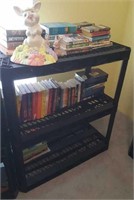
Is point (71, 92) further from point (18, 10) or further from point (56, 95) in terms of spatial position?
point (18, 10)

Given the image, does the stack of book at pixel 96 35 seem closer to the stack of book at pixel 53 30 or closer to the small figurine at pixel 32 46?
the stack of book at pixel 53 30

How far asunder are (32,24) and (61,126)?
0.61 m

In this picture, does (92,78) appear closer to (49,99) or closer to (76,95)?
(76,95)

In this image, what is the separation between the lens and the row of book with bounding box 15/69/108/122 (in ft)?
3.94

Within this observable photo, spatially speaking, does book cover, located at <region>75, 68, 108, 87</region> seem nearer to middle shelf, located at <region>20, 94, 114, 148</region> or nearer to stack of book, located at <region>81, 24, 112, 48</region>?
middle shelf, located at <region>20, 94, 114, 148</region>

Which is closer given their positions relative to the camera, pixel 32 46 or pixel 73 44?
pixel 32 46

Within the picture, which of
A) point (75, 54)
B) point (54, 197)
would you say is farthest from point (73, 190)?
point (75, 54)

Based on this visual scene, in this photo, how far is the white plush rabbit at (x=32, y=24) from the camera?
0.97 metres

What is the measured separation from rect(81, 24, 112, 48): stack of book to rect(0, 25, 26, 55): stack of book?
41cm

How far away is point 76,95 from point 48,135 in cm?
36

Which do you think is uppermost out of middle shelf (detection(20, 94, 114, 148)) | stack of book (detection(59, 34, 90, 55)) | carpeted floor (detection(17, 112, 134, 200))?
stack of book (detection(59, 34, 90, 55))

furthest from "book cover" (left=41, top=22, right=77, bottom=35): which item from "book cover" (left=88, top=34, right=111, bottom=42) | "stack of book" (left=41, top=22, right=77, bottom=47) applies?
"book cover" (left=88, top=34, right=111, bottom=42)

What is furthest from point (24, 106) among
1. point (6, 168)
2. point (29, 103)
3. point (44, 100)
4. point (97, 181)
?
point (97, 181)

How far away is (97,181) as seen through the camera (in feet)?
4.76
